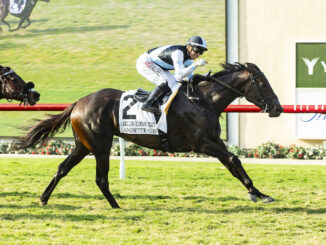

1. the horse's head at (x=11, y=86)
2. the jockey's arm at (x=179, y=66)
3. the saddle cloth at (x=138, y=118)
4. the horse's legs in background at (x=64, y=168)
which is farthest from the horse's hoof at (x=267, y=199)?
the horse's head at (x=11, y=86)

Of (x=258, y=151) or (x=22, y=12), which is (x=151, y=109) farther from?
(x=22, y=12)

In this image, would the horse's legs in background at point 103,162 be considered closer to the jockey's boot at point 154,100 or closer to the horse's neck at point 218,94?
the jockey's boot at point 154,100

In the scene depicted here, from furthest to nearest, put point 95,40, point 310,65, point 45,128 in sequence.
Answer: point 95,40
point 310,65
point 45,128

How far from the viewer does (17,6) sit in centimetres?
1465

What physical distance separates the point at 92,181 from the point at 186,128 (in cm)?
251

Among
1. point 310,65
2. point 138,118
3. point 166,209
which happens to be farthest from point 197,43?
point 310,65

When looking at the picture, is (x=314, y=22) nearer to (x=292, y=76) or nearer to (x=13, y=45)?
(x=292, y=76)

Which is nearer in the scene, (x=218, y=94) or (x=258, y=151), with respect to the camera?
(x=218, y=94)

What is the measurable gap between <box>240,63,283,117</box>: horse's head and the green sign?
6562 mm

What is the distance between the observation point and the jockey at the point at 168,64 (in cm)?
650

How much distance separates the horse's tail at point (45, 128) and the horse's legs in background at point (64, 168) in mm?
354

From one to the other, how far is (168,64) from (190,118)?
2.32 ft

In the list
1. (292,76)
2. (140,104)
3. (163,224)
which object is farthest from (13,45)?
(163,224)

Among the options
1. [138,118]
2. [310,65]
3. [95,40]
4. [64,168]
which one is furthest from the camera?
[95,40]
